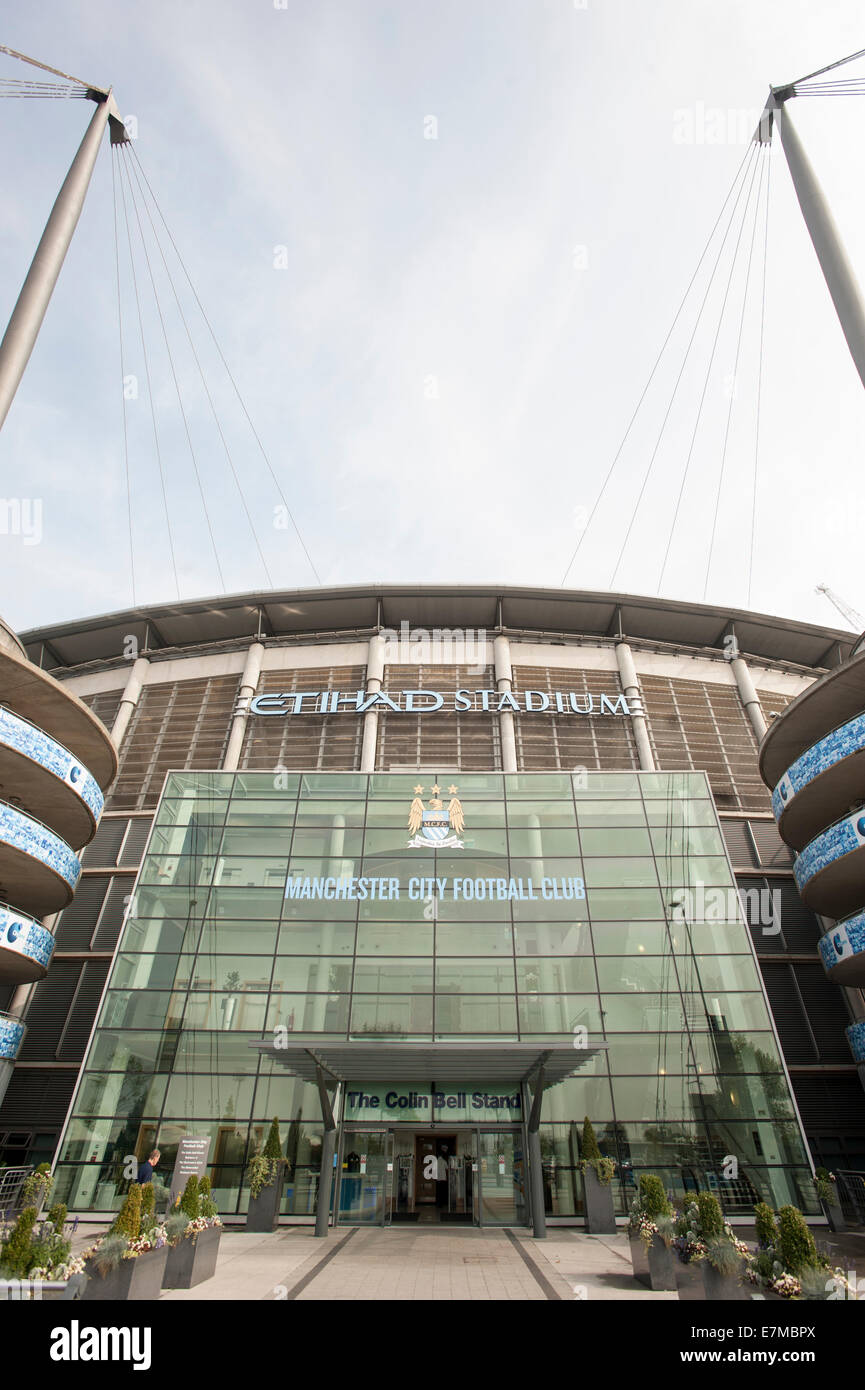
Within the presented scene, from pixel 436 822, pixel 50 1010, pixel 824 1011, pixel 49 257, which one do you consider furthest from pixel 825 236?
pixel 50 1010

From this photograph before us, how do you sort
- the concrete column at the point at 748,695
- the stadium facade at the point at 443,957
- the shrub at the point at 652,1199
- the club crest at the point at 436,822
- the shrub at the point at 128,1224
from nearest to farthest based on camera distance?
1. the shrub at the point at 128,1224
2. the shrub at the point at 652,1199
3. the stadium facade at the point at 443,957
4. the club crest at the point at 436,822
5. the concrete column at the point at 748,695

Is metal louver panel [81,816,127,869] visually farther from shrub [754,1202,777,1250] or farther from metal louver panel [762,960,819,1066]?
shrub [754,1202,777,1250]

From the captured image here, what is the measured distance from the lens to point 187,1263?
12609mm

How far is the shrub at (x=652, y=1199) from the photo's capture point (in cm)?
1384

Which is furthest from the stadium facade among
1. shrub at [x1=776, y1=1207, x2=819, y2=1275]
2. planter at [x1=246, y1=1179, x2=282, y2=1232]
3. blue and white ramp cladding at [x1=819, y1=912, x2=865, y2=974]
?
shrub at [x1=776, y1=1207, x2=819, y2=1275]

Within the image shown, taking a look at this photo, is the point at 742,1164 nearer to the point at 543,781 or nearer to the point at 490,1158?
the point at 490,1158

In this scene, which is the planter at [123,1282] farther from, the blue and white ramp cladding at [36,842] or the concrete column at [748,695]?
the concrete column at [748,695]

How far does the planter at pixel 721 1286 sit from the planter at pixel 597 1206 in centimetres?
940

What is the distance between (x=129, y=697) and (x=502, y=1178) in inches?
1131

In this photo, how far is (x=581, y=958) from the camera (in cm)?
2438

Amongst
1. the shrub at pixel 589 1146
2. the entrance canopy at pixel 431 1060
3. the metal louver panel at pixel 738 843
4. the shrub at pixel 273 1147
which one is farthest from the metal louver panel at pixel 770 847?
the shrub at pixel 273 1147

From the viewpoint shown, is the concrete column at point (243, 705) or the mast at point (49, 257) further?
the concrete column at point (243, 705)
